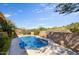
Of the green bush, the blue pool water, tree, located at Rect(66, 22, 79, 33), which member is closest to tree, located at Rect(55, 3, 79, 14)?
tree, located at Rect(66, 22, 79, 33)

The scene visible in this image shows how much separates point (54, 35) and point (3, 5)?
48 cm

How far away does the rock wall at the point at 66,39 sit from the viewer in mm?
1739

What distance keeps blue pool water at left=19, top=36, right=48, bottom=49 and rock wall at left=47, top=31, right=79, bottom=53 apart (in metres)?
0.07

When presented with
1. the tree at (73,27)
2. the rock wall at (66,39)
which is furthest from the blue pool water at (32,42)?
the tree at (73,27)

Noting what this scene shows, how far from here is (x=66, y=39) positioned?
5.75 ft

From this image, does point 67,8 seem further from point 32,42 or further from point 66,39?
point 32,42

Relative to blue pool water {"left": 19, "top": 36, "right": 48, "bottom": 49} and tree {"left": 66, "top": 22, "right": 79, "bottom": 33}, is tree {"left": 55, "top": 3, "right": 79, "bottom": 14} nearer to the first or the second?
tree {"left": 66, "top": 22, "right": 79, "bottom": 33}

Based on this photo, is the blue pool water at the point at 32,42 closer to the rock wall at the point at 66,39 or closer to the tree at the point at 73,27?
the rock wall at the point at 66,39

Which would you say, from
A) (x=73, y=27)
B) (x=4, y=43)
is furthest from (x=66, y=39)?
(x=4, y=43)

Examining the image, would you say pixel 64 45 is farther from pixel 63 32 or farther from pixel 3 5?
pixel 3 5

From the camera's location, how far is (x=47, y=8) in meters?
1.73

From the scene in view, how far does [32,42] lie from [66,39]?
0.28m
